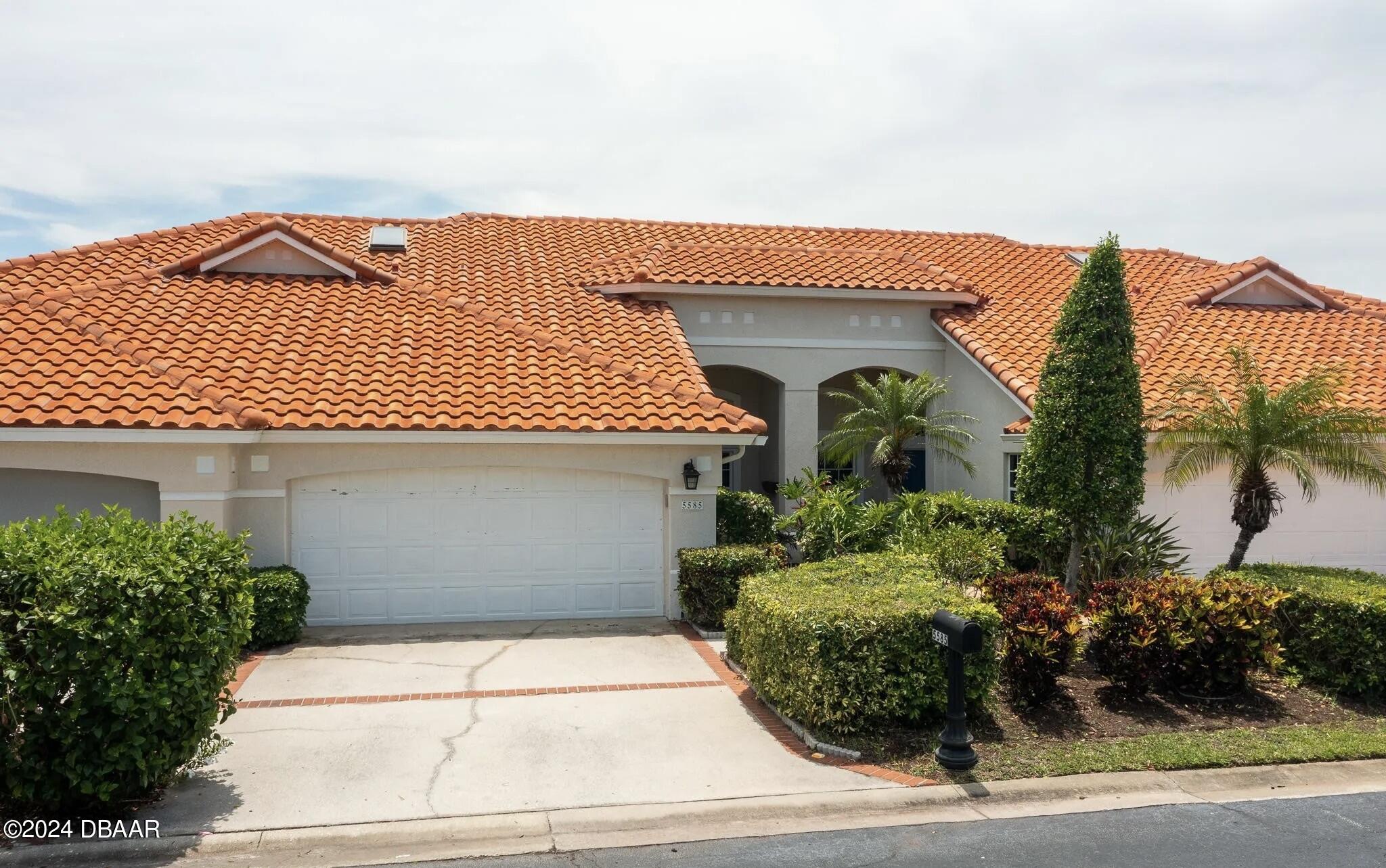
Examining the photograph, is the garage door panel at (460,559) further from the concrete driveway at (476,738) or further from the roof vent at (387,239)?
the roof vent at (387,239)

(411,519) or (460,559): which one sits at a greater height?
(411,519)

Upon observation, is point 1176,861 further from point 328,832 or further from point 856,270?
point 856,270

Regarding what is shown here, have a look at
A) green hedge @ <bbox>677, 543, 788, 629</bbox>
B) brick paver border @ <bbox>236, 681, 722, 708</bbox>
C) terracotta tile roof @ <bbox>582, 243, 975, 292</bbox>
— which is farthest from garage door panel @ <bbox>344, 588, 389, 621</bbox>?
terracotta tile roof @ <bbox>582, 243, 975, 292</bbox>

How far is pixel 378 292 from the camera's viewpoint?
678 inches

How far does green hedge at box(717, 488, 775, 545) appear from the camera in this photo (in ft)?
50.1

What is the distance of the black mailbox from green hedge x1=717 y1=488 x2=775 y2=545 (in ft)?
23.3

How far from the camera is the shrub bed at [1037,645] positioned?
29.8 feet

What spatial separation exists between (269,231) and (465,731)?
1136 centimetres

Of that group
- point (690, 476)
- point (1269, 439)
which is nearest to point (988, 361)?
point (1269, 439)

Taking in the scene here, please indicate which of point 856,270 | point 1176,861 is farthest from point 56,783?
point 856,270

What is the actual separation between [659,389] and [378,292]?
5596 mm

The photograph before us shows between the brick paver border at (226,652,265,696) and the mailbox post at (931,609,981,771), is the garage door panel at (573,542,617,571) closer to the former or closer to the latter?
the brick paver border at (226,652,265,696)

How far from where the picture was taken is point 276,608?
1208cm

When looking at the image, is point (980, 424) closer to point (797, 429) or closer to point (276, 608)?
point (797, 429)
